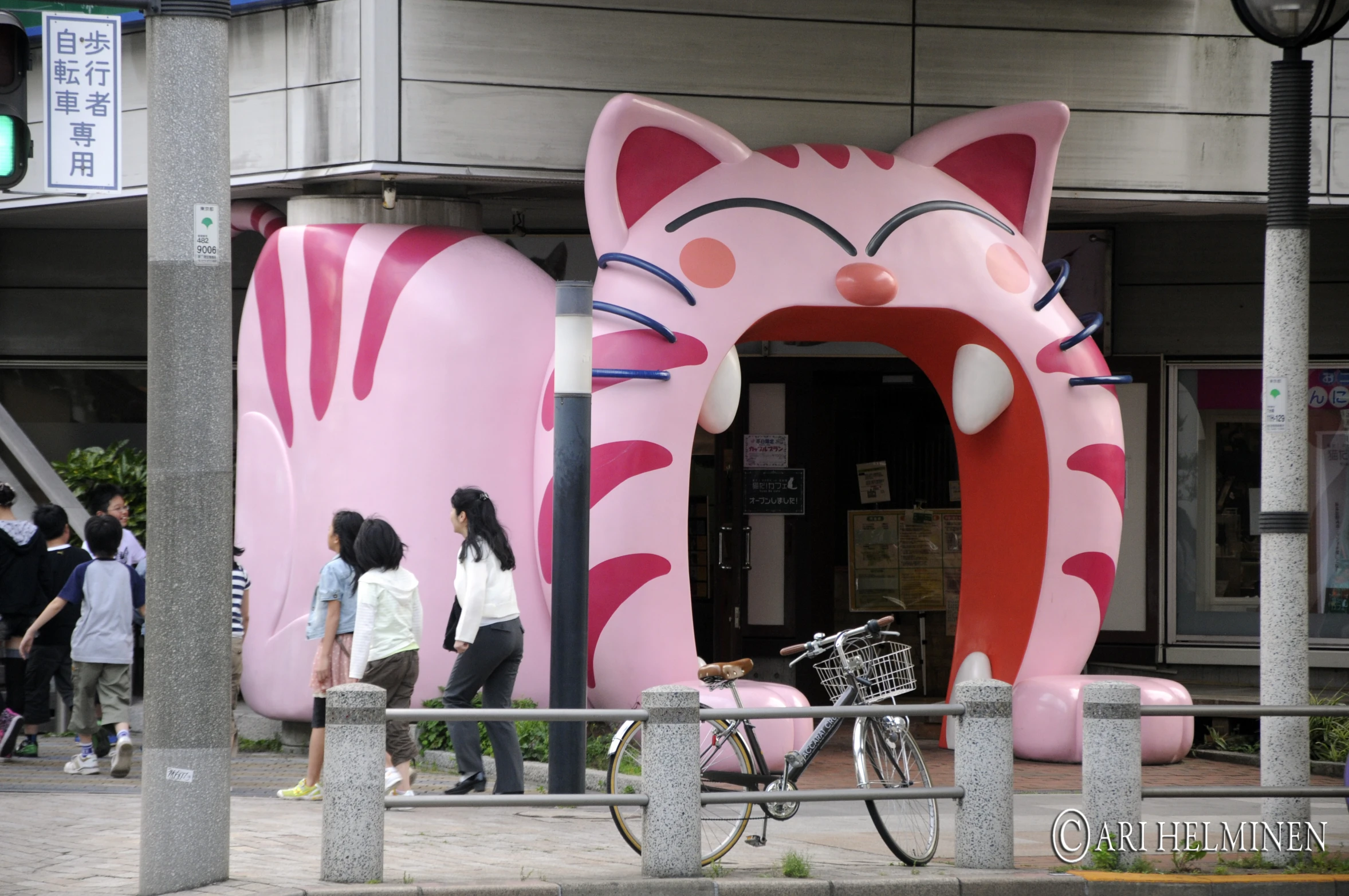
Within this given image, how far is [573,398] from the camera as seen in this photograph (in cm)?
848

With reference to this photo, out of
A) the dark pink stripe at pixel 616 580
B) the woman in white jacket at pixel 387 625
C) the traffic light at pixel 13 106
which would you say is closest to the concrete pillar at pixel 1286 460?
the dark pink stripe at pixel 616 580

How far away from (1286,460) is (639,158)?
472 centimetres

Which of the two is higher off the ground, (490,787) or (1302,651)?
(1302,651)

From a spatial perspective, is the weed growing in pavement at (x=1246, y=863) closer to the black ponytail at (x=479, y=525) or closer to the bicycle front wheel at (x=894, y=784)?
the bicycle front wheel at (x=894, y=784)

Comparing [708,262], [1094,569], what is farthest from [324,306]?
[1094,569]

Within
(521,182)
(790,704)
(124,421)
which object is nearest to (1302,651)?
(790,704)

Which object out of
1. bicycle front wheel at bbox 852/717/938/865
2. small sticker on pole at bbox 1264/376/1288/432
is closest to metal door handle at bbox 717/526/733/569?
bicycle front wheel at bbox 852/717/938/865

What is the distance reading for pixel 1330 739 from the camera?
1202 cm

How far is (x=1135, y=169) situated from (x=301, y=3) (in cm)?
615

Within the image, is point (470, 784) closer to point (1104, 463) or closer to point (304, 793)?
point (304, 793)

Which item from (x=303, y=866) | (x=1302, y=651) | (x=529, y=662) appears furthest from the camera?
(x=529, y=662)

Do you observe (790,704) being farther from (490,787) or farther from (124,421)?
(124,421)

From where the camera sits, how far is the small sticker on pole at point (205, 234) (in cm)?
711

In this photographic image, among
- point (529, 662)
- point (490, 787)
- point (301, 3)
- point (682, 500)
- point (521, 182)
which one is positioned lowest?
point (490, 787)
